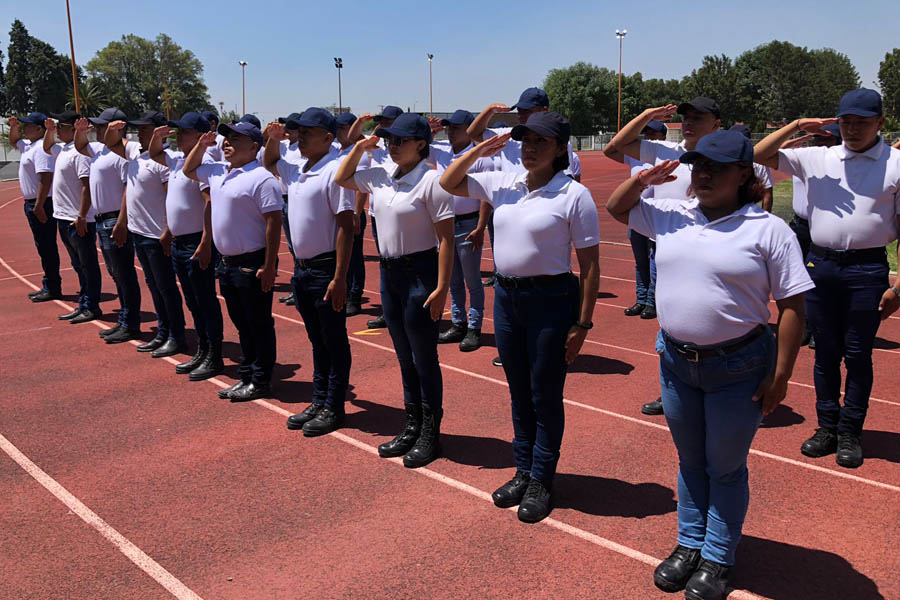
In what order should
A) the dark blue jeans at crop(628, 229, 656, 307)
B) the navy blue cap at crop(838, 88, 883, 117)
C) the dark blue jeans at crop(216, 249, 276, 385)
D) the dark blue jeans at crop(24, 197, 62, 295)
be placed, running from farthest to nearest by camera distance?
the dark blue jeans at crop(24, 197, 62, 295) → the dark blue jeans at crop(628, 229, 656, 307) → the dark blue jeans at crop(216, 249, 276, 385) → the navy blue cap at crop(838, 88, 883, 117)

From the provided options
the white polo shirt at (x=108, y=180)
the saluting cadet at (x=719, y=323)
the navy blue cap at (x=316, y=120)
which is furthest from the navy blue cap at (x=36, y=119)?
the saluting cadet at (x=719, y=323)

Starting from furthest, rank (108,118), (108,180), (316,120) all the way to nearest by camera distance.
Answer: (108,118)
(108,180)
(316,120)

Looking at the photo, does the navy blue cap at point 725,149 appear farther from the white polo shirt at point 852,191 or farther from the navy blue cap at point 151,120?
the navy blue cap at point 151,120

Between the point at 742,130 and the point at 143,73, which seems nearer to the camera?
the point at 742,130

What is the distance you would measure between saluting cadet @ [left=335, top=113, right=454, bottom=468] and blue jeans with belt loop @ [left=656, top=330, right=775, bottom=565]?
1.71m

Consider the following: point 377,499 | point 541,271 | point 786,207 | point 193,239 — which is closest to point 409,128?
point 541,271

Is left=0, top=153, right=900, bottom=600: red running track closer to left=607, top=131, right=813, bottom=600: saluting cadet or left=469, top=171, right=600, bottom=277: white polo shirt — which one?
left=607, top=131, right=813, bottom=600: saluting cadet

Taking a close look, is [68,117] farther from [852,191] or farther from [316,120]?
[852,191]

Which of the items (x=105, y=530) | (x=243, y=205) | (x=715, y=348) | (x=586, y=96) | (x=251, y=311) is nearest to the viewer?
(x=715, y=348)

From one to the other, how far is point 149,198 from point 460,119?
11.3 feet

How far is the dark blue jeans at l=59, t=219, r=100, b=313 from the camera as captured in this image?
916 centimetres

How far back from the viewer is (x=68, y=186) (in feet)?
30.2

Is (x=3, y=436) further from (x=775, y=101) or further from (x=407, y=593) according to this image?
(x=775, y=101)

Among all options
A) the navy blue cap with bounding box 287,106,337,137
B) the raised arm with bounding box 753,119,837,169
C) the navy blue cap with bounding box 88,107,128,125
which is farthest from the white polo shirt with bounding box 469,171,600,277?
the navy blue cap with bounding box 88,107,128,125
